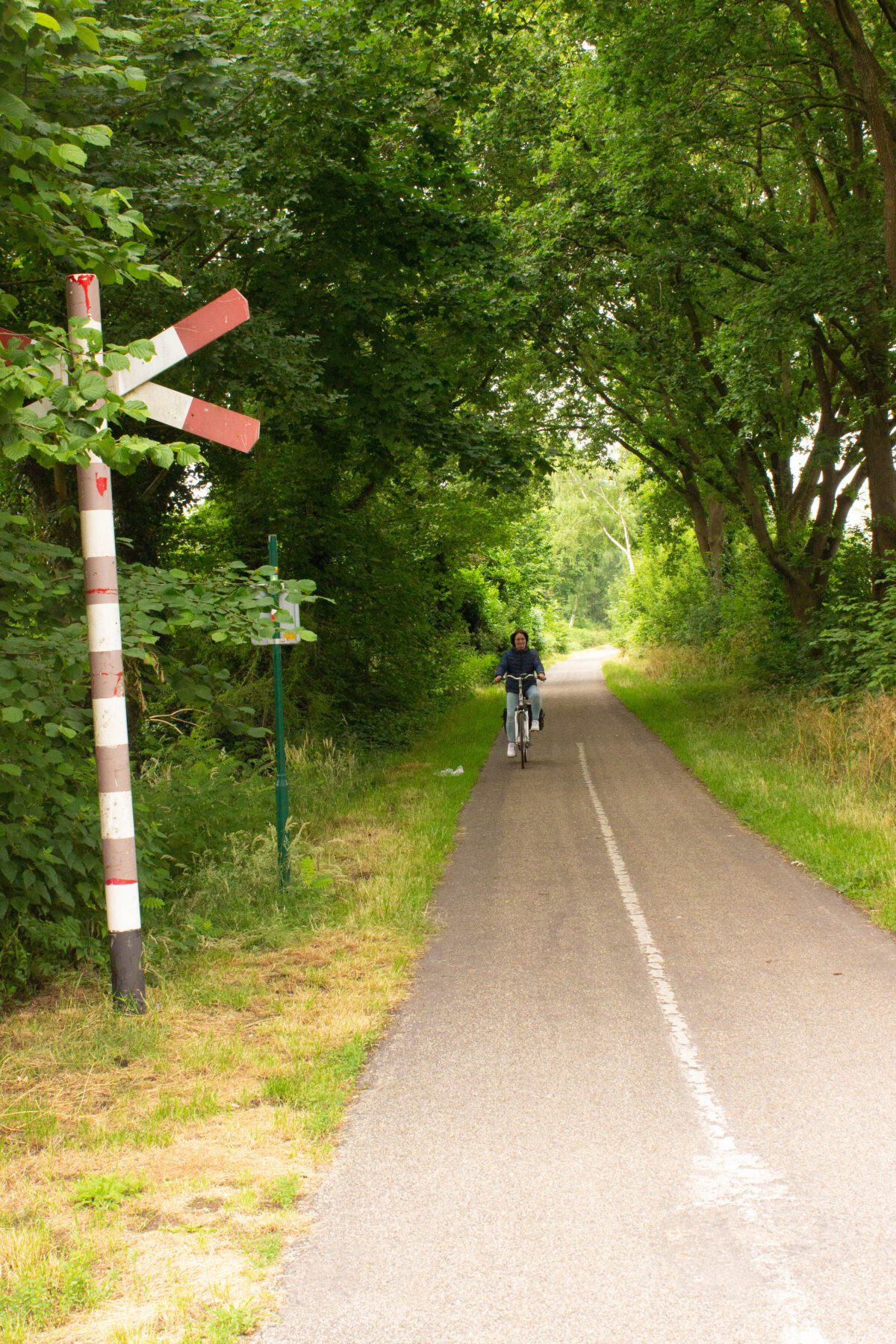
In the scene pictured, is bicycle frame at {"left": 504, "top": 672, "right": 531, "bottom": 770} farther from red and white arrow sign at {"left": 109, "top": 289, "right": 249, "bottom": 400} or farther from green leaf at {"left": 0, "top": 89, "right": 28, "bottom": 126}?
green leaf at {"left": 0, "top": 89, "right": 28, "bottom": 126}

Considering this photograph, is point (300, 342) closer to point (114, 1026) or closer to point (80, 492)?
point (80, 492)

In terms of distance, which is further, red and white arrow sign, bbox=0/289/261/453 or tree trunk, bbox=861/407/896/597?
tree trunk, bbox=861/407/896/597

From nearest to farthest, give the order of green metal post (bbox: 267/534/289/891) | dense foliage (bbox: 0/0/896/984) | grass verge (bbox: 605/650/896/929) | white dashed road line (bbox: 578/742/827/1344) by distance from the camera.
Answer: white dashed road line (bbox: 578/742/827/1344), dense foliage (bbox: 0/0/896/984), green metal post (bbox: 267/534/289/891), grass verge (bbox: 605/650/896/929)

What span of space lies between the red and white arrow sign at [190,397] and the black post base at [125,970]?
2.82 m

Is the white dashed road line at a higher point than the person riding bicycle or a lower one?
lower

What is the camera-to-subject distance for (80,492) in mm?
6234

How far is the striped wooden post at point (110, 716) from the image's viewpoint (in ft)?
20.2

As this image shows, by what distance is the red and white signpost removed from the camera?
6.03 meters

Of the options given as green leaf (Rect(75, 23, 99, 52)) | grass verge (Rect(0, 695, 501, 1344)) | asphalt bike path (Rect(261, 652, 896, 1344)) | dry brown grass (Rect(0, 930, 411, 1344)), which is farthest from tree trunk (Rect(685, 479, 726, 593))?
green leaf (Rect(75, 23, 99, 52))

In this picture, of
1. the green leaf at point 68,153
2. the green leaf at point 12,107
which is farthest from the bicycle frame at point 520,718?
the green leaf at point 12,107

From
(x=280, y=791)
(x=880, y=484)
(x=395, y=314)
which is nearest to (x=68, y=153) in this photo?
(x=280, y=791)

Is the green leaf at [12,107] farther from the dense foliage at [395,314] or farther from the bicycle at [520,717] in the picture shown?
the bicycle at [520,717]

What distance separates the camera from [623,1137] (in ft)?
15.5

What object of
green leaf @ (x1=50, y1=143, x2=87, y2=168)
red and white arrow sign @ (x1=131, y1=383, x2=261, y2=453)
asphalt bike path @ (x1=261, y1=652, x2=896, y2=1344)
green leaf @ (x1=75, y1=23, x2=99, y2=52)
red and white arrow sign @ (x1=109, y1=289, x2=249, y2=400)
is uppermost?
green leaf @ (x1=75, y1=23, x2=99, y2=52)
